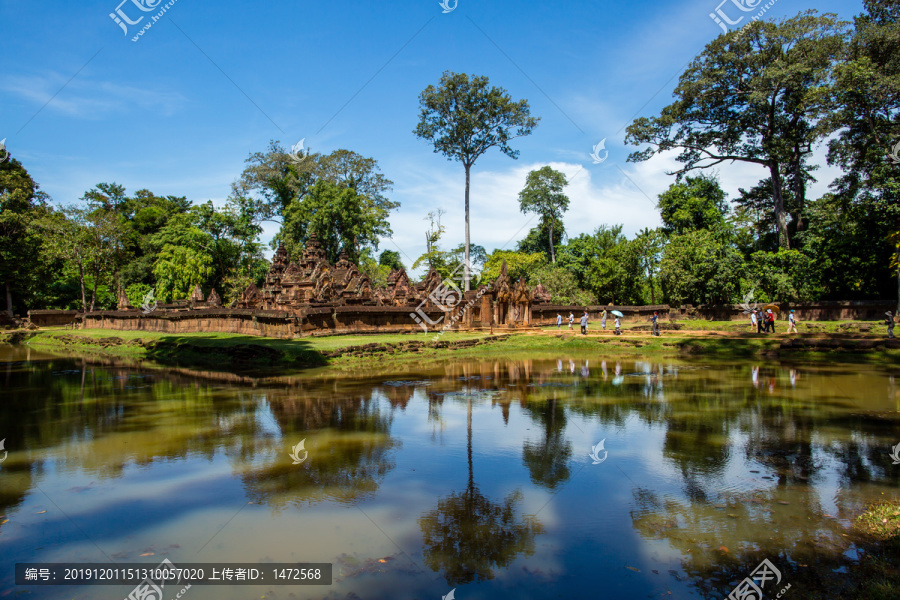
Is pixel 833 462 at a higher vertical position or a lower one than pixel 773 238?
lower

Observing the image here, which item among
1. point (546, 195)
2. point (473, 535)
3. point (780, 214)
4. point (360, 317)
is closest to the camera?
point (473, 535)

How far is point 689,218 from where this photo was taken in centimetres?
4500

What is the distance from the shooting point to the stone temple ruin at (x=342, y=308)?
83.7 feet

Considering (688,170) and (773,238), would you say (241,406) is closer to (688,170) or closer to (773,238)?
(688,170)

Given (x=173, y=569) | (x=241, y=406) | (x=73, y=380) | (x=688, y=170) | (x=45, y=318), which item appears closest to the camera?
(x=173, y=569)

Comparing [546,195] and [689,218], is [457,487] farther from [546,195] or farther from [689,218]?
[546,195]

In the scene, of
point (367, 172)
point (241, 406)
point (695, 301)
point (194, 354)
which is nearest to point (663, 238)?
point (695, 301)

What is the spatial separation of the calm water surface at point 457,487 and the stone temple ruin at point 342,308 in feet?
40.5

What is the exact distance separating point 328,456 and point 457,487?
7.84ft

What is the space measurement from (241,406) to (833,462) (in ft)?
37.9

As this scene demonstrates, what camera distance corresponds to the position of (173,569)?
4.73 metres

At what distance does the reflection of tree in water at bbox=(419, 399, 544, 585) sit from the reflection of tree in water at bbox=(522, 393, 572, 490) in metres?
0.80

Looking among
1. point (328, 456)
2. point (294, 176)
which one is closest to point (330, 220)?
point (294, 176)

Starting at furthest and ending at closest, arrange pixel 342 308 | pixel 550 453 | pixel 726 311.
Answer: pixel 726 311 → pixel 342 308 → pixel 550 453
